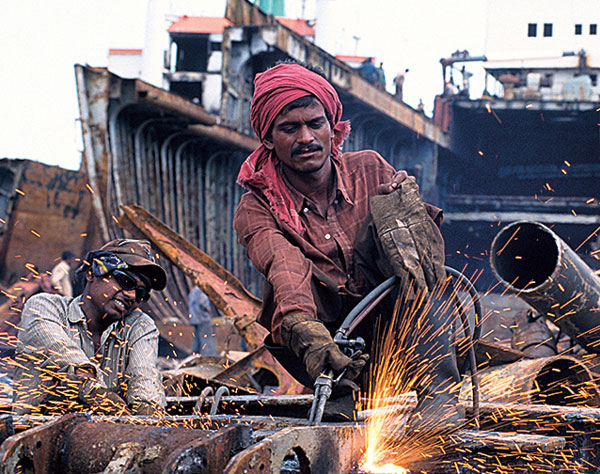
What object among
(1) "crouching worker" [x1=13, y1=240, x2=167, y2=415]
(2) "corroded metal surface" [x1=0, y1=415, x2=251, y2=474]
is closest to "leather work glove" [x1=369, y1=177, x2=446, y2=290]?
(2) "corroded metal surface" [x1=0, y1=415, x2=251, y2=474]

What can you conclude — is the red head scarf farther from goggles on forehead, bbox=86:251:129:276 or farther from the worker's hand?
goggles on forehead, bbox=86:251:129:276

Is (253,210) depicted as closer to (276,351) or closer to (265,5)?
(276,351)

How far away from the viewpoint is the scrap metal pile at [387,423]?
2.01 meters

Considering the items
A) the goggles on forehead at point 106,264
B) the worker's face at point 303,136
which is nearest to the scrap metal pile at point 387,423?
the goggles on forehead at point 106,264

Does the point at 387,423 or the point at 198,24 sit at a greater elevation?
the point at 198,24

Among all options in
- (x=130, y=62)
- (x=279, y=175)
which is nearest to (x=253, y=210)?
(x=279, y=175)

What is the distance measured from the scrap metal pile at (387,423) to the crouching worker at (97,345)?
243 millimetres

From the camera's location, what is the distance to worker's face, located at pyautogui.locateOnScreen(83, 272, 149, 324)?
3695mm

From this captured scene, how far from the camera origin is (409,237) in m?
2.93

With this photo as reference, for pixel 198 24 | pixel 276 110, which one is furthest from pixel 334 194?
pixel 198 24

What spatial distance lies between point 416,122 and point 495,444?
13836 mm

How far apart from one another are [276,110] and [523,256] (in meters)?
2.37

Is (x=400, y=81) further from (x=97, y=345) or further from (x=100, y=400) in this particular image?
(x=100, y=400)

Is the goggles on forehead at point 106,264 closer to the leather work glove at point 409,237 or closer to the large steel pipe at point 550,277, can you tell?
the leather work glove at point 409,237
